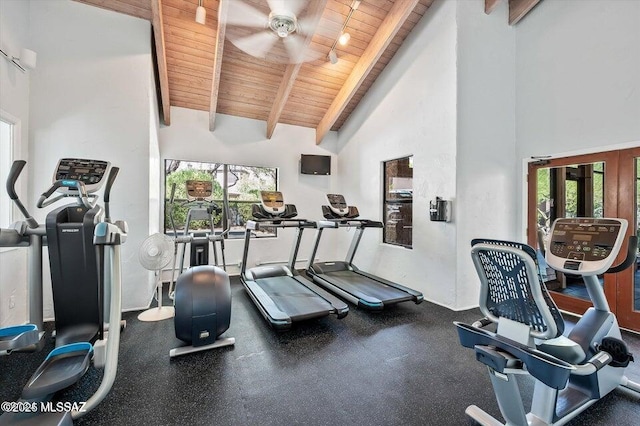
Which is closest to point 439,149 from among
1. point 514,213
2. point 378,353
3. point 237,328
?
point 514,213

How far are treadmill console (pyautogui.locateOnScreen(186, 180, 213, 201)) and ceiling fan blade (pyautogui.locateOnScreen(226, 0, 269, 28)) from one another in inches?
87.3

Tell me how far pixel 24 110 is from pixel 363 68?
4.71 m

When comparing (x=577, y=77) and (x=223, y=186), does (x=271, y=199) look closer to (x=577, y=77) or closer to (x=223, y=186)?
(x=223, y=186)

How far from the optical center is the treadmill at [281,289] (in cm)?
339

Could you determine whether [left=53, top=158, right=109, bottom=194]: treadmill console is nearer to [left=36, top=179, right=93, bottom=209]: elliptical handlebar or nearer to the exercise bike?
[left=36, top=179, right=93, bottom=209]: elliptical handlebar

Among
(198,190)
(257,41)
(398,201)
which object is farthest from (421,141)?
(198,190)

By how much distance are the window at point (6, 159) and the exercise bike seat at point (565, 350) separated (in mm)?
4997

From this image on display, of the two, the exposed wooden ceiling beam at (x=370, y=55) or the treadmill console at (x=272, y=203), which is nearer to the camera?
the exposed wooden ceiling beam at (x=370, y=55)

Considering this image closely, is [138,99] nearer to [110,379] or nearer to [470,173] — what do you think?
[110,379]

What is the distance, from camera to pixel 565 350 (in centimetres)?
182

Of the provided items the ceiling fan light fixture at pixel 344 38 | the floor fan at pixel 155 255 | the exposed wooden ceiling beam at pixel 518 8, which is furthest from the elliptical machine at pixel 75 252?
the exposed wooden ceiling beam at pixel 518 8

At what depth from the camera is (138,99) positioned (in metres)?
3.96

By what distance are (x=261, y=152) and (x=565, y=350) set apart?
5.72 meters

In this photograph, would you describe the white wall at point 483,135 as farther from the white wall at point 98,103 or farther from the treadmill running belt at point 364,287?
the white wall at point 98,103
